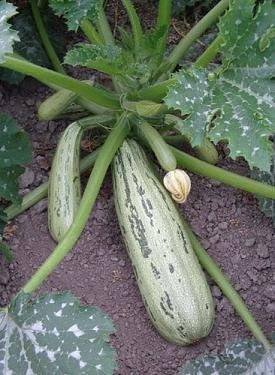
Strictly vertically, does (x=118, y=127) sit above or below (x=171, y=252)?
above

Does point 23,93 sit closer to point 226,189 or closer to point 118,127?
point 118,127

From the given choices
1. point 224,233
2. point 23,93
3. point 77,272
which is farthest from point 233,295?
point 23,93

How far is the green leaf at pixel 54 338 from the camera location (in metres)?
1.98

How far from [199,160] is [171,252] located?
0.32m

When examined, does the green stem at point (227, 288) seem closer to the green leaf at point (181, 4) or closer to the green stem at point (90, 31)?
the green stem at point (90, 31)

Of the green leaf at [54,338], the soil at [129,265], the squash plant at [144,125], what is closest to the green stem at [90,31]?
the squash plant at [144,125]

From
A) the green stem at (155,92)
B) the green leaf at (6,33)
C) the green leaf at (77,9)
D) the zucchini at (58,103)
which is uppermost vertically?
the green leaf at (6,33)

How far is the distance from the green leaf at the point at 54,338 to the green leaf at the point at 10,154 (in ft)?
1.70

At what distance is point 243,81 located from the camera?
84.8 inches

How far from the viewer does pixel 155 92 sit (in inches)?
96.2

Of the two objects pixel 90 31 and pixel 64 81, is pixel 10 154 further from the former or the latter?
pixel 90 31

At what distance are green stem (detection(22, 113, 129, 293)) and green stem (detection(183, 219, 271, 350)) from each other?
1.16 feet

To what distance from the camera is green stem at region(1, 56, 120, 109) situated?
7.18 feet

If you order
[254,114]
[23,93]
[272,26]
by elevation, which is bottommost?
[23,93]
